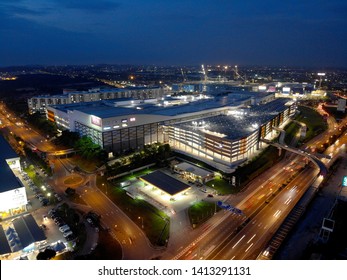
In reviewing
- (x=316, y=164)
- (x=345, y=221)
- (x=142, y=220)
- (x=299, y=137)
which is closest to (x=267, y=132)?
(x=299, y=137)

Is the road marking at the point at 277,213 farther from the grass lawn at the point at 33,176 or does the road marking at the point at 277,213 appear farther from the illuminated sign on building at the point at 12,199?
the grass lawn at the point at 33,176

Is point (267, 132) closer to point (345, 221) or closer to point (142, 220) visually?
point (345, 221)

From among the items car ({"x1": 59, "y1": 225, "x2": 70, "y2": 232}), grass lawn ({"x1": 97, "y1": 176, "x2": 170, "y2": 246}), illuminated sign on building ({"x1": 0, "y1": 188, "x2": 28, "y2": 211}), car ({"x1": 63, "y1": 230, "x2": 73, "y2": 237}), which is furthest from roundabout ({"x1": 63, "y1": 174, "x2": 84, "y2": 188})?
car ({"x1": 63, "y1": 230, "x2": 73, "y2": 237})

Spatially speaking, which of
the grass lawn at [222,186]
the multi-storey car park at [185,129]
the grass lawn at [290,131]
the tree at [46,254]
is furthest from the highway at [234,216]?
the grass lawn at [290,131]

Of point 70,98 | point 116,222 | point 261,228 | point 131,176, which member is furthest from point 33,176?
point 70,98

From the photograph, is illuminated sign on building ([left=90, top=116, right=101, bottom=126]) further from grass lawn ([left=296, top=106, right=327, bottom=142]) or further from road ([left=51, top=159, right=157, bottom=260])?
grass lawn ([left=296, top=106, right=327, bottom=142])
